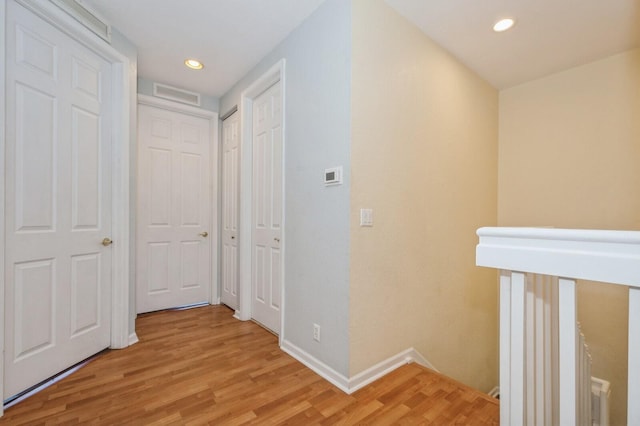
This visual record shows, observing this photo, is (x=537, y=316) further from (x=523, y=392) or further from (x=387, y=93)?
(x=387, y=93)

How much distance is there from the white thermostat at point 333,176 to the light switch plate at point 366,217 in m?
0.26

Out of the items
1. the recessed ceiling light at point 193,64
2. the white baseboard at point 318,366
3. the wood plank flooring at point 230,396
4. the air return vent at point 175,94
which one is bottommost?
the wood plank flooring at point 230,396

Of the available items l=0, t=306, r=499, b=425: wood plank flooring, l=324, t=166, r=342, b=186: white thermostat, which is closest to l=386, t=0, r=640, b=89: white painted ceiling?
l=324, t=166, r=342, b=186: white thermostat

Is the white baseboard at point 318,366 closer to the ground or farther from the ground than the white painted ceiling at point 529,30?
closer to the ground

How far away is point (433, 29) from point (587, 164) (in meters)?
2.12

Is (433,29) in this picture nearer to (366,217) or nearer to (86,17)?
(366,217)

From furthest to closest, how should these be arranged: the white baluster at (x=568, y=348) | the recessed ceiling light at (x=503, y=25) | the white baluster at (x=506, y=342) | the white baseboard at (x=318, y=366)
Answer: the recessed ceiling light at (x=503, y=25) → the white baseboard at (x=318, y=366) → the white baluster at (x=506, y=342) → the white baluster at (x=568, y=348)

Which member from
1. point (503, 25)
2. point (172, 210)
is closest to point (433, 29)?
point (503, 25)

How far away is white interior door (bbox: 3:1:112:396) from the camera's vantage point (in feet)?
5.77

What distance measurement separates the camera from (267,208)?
2811 mm

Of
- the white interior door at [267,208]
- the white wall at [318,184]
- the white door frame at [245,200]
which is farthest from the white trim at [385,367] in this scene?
the white door frame at [245,200]

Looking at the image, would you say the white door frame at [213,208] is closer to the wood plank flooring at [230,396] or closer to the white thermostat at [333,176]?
the wood plank flooring at [230,396]

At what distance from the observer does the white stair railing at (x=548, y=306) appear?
71 cm

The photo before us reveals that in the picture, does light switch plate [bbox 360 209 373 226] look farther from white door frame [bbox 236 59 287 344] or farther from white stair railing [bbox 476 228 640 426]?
white door frame [bbox 236 59 287 344]
